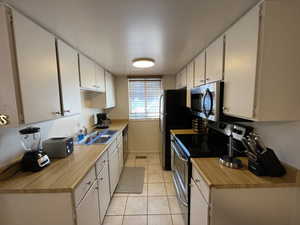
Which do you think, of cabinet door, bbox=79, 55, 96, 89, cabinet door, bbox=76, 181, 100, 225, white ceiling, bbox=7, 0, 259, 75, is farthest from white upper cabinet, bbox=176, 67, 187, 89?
cabinet door, bbox=76, 181, 100, 225

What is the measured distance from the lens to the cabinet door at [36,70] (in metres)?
1.05

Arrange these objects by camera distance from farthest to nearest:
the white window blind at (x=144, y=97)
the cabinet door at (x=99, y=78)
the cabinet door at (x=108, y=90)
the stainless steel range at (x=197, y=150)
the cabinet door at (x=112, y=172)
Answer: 1. the white window blind at (x=144, y=97)
2. the cabinet door at (x=108, y=90)
3. the cabinet door at (x=99, y=78)
4. the cabinet door at (x=112, y=172)
5. the stainless steel range at (x=197, y=150)

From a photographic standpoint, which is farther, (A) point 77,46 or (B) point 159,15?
(A) point 77,46

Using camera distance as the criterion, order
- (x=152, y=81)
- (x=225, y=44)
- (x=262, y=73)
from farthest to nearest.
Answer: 1. (x=152, y=81)
2. (x=225, y=44)
3. (x=262, y=73)

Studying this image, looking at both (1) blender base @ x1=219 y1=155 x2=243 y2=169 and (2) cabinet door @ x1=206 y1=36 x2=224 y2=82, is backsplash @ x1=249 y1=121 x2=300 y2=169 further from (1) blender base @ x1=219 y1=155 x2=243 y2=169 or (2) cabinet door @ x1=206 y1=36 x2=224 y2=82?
(2) cabinet door @ x1=206 y1=36 x2=224 y2=82

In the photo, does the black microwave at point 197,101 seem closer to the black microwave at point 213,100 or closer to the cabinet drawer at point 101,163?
the black microwave at point 213,100

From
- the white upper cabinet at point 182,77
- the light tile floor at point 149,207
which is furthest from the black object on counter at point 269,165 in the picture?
the white upper cabinet at point 182,77

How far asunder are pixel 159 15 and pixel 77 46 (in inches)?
45.8

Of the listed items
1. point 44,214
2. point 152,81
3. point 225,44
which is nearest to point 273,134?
point 225,44

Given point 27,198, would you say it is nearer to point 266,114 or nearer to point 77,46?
point 77,46

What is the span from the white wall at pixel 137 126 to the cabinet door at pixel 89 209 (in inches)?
105

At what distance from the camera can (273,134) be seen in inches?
50.7

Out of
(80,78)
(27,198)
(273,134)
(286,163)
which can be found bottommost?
(27,198)

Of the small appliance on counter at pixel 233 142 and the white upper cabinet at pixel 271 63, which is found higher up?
the white upper cabinet at pixel 271 63
